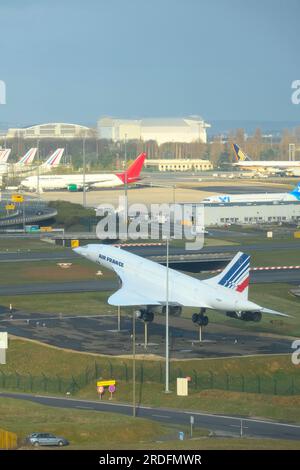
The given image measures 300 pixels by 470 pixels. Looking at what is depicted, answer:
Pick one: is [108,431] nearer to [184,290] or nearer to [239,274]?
[239,274]

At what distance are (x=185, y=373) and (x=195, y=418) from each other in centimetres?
1208

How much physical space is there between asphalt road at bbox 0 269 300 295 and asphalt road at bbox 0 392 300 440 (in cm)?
4198

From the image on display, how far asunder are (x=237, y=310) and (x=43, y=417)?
83.8 feet

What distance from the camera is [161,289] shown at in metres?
109

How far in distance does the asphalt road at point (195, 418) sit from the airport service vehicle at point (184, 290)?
16716 millimetres

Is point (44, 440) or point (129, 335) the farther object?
point (129, 335)

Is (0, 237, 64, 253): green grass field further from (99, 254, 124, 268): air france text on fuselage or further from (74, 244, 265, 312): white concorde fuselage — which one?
(74, 244, 265, 312): white concorde fuselage

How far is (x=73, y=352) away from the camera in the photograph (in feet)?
335

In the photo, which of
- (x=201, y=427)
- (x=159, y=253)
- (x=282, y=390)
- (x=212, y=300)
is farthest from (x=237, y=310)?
(x=159, y=253)

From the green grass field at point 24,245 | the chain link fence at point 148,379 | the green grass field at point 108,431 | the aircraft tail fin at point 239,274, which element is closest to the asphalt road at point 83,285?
the aircraft tail fin at point 239,274

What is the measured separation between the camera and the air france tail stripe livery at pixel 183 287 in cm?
10231

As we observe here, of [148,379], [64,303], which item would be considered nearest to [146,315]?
[148,379]

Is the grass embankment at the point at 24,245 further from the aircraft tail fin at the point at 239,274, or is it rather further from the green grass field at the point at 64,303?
the aircraft tail fin at the point at 239,274

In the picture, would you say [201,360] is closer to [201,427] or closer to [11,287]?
[201,427]
